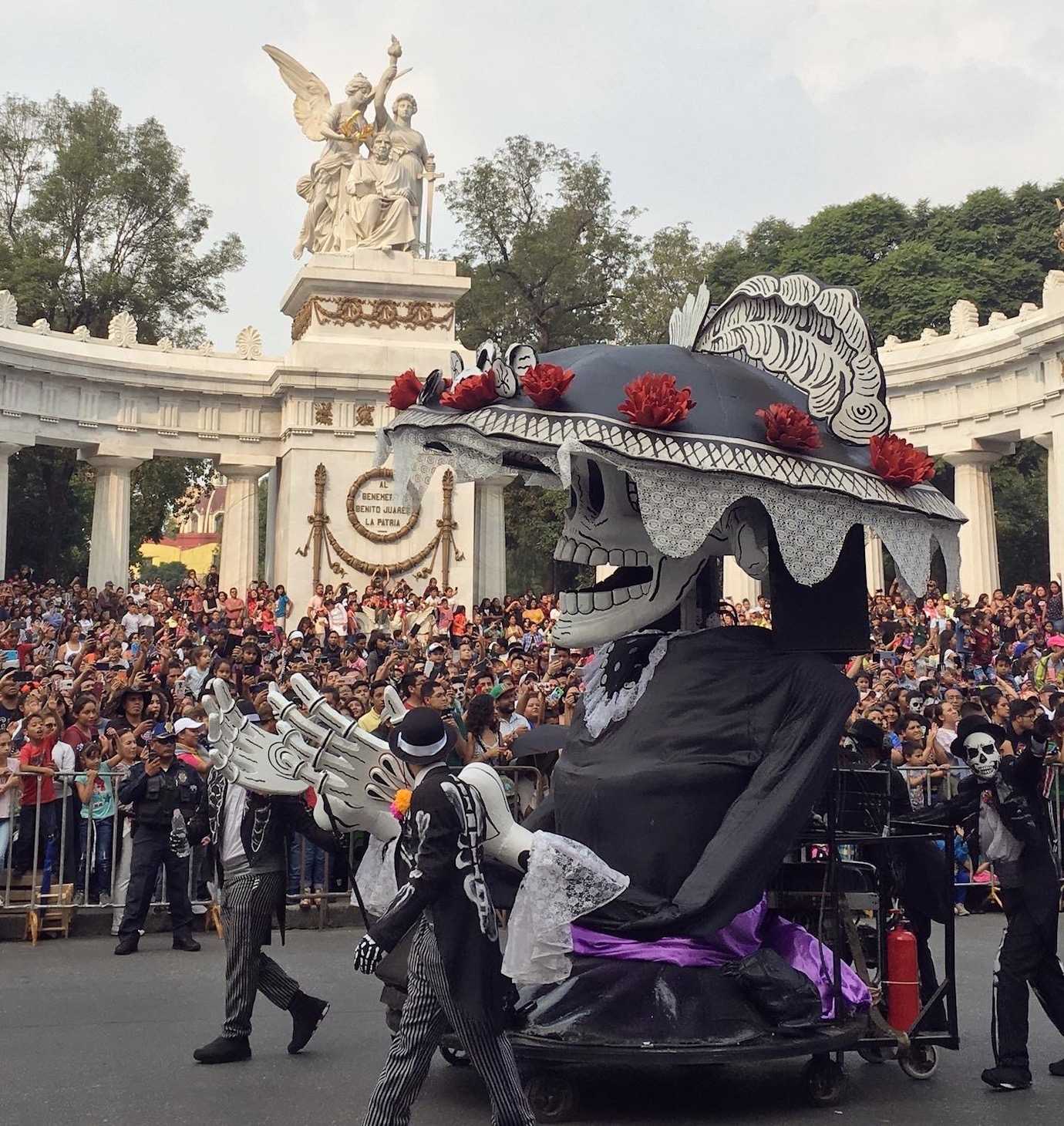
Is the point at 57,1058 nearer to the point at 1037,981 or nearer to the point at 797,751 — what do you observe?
the point at 797,751

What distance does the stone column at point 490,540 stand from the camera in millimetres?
32281

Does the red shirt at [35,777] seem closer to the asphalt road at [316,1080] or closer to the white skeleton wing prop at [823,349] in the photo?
the asphalt road at [316,1080]

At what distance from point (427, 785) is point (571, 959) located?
60.3 inches

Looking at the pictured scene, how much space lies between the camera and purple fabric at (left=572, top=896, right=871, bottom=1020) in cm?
713

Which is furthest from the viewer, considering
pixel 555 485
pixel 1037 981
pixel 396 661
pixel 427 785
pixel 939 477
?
pixel 939 477

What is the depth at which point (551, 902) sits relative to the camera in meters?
6.30

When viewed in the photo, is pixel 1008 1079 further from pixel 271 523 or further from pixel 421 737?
pixel 271 523

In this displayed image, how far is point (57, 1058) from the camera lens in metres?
8.30

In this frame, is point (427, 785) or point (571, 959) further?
point (571, 959)

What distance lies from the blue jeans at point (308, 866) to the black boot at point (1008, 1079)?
6981 mm

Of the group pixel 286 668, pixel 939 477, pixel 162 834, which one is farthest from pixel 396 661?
pixel 939 477

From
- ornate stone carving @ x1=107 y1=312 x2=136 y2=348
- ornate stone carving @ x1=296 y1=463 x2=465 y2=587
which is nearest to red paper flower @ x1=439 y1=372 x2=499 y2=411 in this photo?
ornate stone carving @ x1=296 y1=463 x2=465 y2=587

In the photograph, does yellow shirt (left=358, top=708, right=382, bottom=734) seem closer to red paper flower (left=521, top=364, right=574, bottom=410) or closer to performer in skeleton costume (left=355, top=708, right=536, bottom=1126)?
red paper flower (left=521, top=364, right=574, bottom=410)

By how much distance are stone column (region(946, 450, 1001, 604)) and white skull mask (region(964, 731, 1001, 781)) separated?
2524 centimetres
